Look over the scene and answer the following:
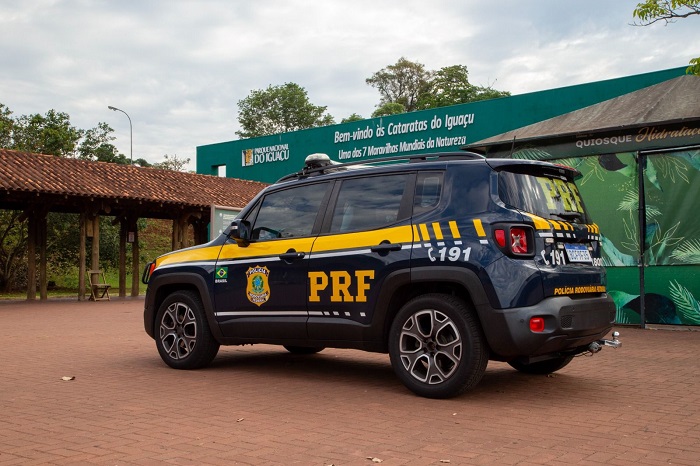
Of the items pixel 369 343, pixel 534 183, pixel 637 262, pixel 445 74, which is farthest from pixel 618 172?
pixel 445 74

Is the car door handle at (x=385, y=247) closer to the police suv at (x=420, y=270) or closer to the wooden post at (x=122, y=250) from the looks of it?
the police suv at (x=420, y=270)

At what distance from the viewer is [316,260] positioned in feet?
22.3

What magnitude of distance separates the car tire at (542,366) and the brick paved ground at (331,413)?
0.45ft

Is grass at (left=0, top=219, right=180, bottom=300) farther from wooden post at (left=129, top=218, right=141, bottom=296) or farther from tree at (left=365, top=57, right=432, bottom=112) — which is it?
tree at (left=365, top=57, right=432, bottom=112)

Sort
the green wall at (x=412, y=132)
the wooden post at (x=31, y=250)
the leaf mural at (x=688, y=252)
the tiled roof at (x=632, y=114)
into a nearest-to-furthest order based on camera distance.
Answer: the leaf mural at (x=688, y=252), the tiled roof at (x=632, y=114), the green wall at (x=412, y=132), the wooden post at (x=31, y=250)

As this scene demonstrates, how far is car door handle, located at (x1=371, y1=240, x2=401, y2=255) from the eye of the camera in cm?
629

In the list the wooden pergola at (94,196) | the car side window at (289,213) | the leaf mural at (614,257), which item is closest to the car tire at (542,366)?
the car side window at (289,213)

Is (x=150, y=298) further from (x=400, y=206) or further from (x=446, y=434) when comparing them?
(x=446, y=434)

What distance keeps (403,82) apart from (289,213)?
58.1 metres

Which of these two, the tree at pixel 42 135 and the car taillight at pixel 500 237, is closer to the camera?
the car taillight at pixel 500 237

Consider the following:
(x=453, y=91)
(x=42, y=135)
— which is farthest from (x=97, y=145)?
(x=453, y=91)

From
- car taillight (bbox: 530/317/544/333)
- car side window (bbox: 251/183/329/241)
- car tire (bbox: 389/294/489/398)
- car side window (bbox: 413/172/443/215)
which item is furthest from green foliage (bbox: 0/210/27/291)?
car taillight (bbox: 530/317/544/333)

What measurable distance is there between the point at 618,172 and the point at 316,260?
7.70 metres

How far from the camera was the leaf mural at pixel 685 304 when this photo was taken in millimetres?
11820
